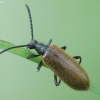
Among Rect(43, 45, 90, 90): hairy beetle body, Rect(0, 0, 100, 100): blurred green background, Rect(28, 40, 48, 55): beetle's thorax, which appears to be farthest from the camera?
Rect(0, 0, 100, 100): blurred green background

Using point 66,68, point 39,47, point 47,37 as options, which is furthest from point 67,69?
point 47,37

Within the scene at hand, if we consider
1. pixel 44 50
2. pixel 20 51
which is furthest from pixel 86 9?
pixel 20 51

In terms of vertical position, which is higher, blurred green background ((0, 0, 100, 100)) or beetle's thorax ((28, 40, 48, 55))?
beetle's thorax ((28, 40, 48, 55))

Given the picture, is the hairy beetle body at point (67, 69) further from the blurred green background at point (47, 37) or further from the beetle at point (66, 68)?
the blurred green background at point (47, 37)

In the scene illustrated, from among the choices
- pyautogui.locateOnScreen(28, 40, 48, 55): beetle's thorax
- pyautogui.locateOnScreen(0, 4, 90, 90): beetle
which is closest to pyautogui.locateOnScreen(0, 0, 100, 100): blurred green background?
pyautogui.locateOnScreen(28, 40, 48, 55): beetle's thorax

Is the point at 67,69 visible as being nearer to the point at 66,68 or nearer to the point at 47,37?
the point at 66,68

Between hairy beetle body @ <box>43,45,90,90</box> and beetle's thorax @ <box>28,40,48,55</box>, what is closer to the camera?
hairy beetle body @ <box>43,45,90,90</box>

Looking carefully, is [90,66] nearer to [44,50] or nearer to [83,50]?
[83,50]

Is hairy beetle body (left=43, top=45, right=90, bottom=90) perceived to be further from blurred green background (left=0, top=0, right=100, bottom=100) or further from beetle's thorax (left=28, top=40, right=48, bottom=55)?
blurred green background (left=0, top=0, right=100, bottom=100)

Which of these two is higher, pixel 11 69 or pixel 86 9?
pixel 86 9
